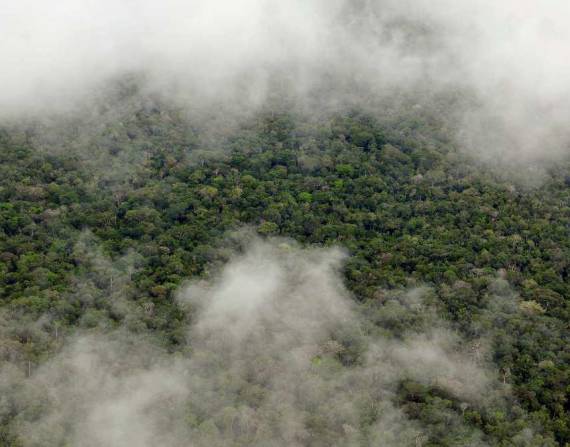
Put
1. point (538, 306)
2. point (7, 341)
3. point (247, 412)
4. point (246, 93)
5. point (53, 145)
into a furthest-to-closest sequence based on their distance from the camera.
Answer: point (246, 93) → point (53, 145) → point (538, 306) → point (7, 341) → point (247, 412)

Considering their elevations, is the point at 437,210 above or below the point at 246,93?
below

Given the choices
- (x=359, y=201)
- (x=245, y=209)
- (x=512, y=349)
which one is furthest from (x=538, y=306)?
(x=245, y=209)

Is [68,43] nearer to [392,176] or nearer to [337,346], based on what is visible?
[392,176]

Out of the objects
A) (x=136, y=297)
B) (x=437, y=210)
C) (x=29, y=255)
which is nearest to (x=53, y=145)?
(x=29, y=255)

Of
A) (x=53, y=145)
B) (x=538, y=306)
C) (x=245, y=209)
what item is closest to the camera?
(x=538, y=306)

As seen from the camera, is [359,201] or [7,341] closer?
[7,341]

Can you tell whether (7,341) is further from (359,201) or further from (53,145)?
(359,201)

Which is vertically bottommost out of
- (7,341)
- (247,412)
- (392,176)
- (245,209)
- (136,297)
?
(247,412)
